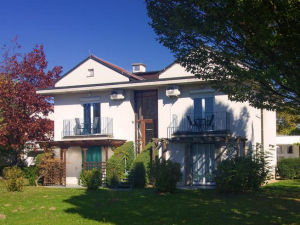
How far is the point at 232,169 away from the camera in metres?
17.0

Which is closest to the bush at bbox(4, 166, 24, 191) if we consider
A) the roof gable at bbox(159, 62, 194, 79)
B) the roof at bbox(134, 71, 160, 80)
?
the roof gable at bbox(159, 62, 194, 79)

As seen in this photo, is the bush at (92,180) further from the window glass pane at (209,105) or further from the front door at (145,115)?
the window glass pane at (209,105)

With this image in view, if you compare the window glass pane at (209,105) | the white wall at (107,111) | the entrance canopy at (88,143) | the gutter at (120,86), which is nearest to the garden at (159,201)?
the entrance canopy at (88,143)

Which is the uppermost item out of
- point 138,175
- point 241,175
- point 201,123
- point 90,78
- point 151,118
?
point 90,78

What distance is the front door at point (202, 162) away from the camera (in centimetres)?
2242

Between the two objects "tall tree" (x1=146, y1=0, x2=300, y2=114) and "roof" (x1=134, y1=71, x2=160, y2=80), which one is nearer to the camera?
"tall tree" (x1=146, y1=0, x2=300, y2=114)

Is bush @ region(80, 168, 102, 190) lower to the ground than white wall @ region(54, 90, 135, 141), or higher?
lower

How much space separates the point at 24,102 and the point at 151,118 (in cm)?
776

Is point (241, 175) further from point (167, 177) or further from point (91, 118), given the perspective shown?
point (91, 118)

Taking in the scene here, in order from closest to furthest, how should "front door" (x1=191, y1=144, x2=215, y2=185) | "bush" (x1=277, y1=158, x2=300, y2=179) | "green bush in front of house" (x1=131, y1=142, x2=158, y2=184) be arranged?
"green bush in front of house" (x1=131, y1=142, x2=158, y2=184) < "front door" (x1=191, y1=144, x2=215, y2=185) < "bush" (x1=277, y1=158, x2=300, y2=179)

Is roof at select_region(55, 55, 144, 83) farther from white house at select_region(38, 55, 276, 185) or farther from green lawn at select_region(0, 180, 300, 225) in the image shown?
green lawn at select_region(0, 180, 300, 225)

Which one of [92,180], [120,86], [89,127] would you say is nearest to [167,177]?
[92,180]

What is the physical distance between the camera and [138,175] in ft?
71.7

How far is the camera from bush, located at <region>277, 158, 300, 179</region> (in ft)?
77.9
